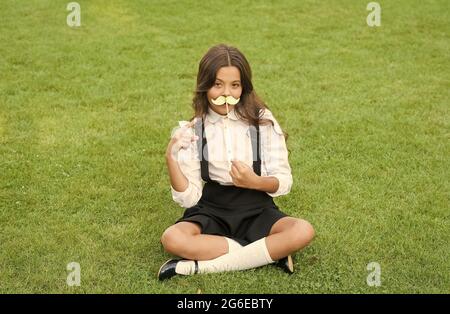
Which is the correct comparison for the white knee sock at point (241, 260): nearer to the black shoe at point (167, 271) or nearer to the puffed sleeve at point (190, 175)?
the black shoe at point (167, 271)

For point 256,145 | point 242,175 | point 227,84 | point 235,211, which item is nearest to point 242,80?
point 227,84

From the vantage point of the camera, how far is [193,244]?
10.3 ft

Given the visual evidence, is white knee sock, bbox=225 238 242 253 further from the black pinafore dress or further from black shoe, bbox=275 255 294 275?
black shoe, bbox=275 255 294 275

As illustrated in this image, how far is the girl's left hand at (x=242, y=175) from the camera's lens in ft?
9.95

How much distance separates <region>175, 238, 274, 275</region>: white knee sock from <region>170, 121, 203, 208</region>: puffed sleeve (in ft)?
1.12

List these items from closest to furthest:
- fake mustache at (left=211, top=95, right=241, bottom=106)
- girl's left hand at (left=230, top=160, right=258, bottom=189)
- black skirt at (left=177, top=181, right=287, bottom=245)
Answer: girl's left hand at (left=230, top=160, right=258, bottom=189) < fake mustache at (left=211, top=95, right=241, bottom=106) < black skirt at (left=177, top=181, right=287, bottom=245)

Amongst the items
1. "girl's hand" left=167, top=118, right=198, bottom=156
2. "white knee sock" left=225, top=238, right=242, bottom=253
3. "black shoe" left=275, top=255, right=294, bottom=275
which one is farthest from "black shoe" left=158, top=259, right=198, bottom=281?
"girl's hand" left=167, top=118, right=198, bottom=156

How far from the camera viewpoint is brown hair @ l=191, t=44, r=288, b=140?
312cm

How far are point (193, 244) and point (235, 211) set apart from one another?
303 millimetres

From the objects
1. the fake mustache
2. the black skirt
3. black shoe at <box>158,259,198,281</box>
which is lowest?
black shoe at <box>158,259,198,281</box>

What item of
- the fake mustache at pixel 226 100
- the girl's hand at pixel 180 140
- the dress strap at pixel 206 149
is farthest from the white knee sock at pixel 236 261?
the fake mustache at pixel 226 100

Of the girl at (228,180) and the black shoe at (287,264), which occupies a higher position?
the girl at (228,180)
